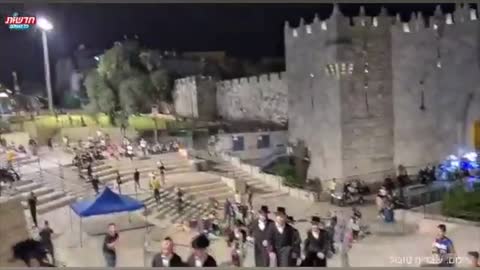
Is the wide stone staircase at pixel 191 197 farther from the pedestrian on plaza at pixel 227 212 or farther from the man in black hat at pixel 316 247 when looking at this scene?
the man in black hat at pixel 316 247

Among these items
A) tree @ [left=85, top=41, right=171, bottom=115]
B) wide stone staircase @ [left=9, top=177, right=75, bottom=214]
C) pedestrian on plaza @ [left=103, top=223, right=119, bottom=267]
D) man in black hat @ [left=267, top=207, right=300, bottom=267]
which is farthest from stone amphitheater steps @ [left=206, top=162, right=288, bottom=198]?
wide stone staircase @ [left=9, top=177, right=75, bottom=214]

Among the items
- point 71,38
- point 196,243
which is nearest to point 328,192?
point 196,243

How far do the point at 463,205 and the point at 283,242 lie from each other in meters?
0.88

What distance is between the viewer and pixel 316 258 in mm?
3510

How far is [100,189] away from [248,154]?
2.46 feet

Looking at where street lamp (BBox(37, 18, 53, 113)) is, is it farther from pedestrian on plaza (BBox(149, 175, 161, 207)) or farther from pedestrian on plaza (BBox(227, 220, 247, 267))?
pedestrian on plaza (BBox(227, 220, 247, 267))

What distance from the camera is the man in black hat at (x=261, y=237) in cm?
354

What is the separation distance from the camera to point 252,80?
12.0 ft

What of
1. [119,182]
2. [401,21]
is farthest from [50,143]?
[401,21]

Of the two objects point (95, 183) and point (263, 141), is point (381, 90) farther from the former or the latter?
point (95, 183)

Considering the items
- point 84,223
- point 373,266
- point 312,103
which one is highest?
point 312,103

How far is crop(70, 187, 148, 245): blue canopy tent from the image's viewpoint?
350 cm

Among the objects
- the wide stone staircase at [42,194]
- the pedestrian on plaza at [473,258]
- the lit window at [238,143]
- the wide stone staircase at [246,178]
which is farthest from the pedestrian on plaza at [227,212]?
the pedestrian on plaza at [473,258]

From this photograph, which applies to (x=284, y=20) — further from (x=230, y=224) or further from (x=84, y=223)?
(x=84, y=223)
